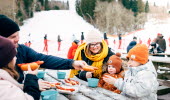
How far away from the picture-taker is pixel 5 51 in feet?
4.51

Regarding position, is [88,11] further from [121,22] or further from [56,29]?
[56,29]

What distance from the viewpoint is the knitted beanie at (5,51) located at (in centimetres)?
136

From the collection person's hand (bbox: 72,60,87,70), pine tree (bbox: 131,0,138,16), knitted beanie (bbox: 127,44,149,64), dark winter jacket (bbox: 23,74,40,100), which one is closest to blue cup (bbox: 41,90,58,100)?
dark winter jacket (bbox: 23,74,40,100)

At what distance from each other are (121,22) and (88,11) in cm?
955

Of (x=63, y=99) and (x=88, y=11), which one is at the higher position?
(x=88, y=11)

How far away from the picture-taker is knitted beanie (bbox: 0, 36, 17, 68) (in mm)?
1361

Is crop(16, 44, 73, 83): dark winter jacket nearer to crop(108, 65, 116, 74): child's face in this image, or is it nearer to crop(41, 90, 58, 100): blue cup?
crop(108, 65, 116, 74): child's face

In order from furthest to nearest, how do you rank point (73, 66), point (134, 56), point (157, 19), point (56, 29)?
point (157, 19), point (56, 29), point (73, 66), point (134, 56)

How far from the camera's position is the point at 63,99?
2102mm

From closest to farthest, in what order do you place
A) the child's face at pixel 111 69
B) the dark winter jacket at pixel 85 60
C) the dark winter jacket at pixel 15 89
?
the dark winter jacket at pixel 15 89
the child's face at pixel 111 69
the dark winter jacket at pixel 85 60

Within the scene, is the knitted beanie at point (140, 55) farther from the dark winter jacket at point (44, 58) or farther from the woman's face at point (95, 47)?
the woman's face at point (95, 47)

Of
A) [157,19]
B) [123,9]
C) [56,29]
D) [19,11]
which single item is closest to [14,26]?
[56,29]

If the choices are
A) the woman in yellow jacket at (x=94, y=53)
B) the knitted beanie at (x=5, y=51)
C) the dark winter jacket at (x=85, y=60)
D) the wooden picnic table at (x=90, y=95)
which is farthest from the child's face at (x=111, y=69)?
the knitted beanie at (x=5, y=51)

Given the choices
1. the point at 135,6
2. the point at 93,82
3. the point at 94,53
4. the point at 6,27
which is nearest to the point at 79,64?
the point at 93,82
